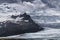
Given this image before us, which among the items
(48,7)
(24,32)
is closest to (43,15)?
(48,7)

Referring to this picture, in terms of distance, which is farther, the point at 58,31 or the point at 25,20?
the point at 25,20

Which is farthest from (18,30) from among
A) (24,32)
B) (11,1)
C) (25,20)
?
(11,1)

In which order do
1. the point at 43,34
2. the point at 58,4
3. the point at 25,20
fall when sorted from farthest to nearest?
1. the point at 25,20
2. the point at 58,4
3. the point at 43,34

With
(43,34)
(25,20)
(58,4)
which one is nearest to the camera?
(43,34)

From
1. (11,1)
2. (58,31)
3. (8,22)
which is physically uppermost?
(11,1)

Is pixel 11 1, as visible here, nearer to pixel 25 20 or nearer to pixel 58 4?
pixel 25 20

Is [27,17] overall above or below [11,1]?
below
